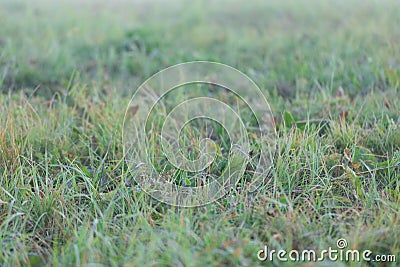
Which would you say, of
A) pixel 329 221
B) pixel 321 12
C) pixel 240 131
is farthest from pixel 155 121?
pixel 321 12

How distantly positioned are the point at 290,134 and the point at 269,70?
165cm

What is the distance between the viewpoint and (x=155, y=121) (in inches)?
128
